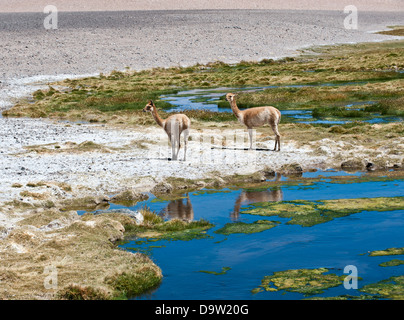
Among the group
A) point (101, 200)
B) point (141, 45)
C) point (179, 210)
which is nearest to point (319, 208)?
point (179, 210)

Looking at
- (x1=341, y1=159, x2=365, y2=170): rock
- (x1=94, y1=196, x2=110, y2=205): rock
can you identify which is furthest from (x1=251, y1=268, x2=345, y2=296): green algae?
(x1=341, y1=159, x2=365, y2=170): rock

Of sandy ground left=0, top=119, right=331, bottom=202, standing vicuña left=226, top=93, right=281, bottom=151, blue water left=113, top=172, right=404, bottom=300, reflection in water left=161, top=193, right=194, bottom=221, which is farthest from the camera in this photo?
standing vicuña left=226, top=93, right=281, bottom=151

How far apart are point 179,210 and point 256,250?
12.1 feet

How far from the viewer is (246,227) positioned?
15219 mm

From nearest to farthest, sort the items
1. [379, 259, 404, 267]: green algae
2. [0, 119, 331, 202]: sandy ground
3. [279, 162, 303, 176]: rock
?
[379, 259, 404, 267]: green algae → [0, 119, 331, 202]: sandy ground → [279, 162, 303, 176]: rock

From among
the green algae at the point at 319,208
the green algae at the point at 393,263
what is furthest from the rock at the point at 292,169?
the green algae at the point at 393,263

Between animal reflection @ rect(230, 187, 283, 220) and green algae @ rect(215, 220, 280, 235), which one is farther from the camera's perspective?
animal reflection @ rect(230, 187, 283, 220)

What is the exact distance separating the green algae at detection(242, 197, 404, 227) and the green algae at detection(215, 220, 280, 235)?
551 mm

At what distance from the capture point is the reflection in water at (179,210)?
16328 mm

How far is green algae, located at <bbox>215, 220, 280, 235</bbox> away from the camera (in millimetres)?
14945

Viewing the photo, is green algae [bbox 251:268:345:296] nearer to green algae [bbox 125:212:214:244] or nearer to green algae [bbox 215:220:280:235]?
green algae [bbox 215:220:280:235]

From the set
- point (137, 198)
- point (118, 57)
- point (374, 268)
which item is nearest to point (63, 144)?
point (137, 198)

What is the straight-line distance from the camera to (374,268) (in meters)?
12.4

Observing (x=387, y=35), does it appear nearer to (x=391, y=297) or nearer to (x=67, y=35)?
(x=67, y=35)
